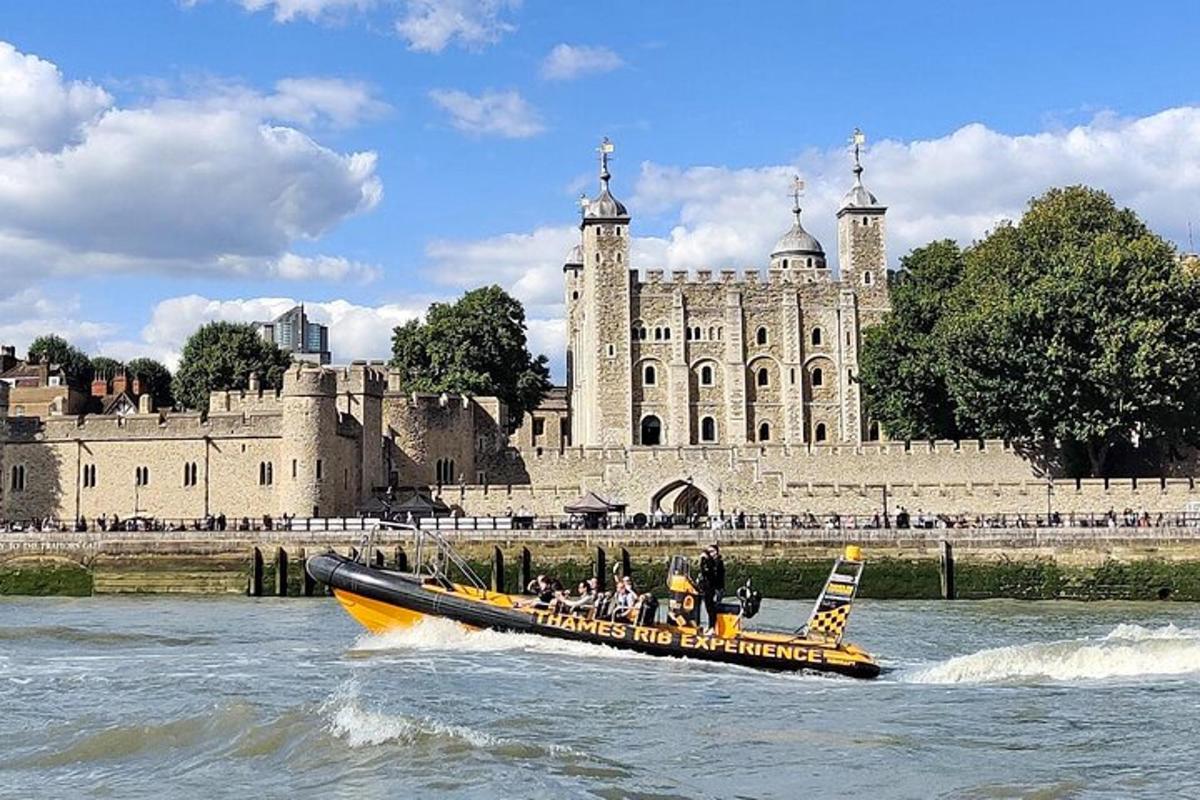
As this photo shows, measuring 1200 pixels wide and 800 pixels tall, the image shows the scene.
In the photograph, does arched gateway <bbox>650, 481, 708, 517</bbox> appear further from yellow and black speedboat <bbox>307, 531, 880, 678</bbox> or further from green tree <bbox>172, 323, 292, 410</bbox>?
yellow and black speedboat <bbox>307, 531, 880, 678</bbox>

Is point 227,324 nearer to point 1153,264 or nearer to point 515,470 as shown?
point 515,470

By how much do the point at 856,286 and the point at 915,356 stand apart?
15.2 meters

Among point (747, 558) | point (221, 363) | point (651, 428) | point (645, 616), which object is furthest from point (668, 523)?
point (221, 363)

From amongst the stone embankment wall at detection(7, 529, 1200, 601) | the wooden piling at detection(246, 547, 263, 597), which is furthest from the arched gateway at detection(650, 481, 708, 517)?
the wooden piling at detection(246, 547, 263, 597)

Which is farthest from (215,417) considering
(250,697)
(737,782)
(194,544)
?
(737,782)

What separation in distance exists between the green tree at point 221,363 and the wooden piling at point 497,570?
33260 mm

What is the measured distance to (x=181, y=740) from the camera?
66.7ft

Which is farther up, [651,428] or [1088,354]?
[1088,354]

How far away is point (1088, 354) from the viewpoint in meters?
56.4

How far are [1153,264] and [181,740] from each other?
1848 inches

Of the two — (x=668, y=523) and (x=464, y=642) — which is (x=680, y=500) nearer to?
(x=668, y=523)

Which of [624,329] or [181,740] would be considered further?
[624,329]

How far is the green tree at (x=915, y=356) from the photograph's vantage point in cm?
6544

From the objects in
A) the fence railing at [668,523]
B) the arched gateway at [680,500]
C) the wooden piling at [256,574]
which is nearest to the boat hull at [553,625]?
the fence railing at [668,523]
